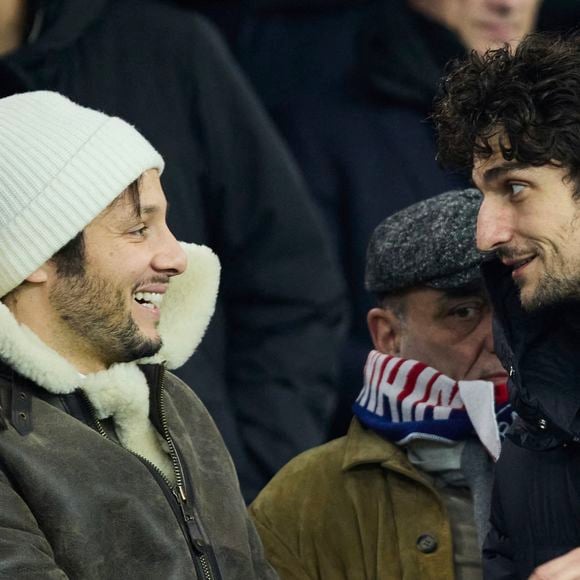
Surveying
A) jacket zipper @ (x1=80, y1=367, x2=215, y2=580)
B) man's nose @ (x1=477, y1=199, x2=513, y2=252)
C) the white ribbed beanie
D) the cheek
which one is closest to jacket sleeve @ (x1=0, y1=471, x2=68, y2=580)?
jacket zipper @ (x1=80, y1=367, x2=215, y2=580)

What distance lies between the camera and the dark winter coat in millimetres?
4113

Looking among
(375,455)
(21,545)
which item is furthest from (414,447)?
(21,545)

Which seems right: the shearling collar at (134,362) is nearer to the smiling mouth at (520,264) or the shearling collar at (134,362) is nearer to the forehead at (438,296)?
the forehead at (438,296)

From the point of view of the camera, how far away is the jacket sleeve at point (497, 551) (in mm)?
4520

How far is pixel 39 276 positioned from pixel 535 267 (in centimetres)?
109

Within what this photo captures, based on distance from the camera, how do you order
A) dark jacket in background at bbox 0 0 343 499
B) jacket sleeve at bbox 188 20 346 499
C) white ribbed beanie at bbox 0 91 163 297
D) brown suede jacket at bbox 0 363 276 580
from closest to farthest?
brown suede jacket at bbox 0 363 276 580
white ribbed beanie at bbox 0 91 163 297
dark jacket in background at bbox 0 0 343 499
jacket sleeve at bbox 188 20 346 499

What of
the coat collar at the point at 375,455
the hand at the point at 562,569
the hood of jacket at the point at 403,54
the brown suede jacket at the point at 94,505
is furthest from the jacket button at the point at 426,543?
the hood of jacket at the point at 403,54

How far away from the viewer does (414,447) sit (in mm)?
5094

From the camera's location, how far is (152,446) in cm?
449

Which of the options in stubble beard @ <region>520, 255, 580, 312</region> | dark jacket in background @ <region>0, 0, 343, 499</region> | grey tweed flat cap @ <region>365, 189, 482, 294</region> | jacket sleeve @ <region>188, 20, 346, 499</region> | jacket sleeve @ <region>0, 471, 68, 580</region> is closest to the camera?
jacket sleeve @ <region>0, 471, 68, 580</region>

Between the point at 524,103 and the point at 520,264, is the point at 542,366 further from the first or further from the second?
the point at 524,103

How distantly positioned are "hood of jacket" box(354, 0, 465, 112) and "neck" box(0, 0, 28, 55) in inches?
53.3

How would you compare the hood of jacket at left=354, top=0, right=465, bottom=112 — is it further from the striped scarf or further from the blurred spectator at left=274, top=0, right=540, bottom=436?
the striped scarf

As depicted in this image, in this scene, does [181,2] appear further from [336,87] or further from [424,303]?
[424,303]
